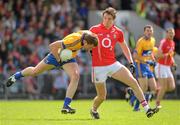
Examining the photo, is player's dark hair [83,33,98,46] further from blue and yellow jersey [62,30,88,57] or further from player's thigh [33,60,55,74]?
player's thigh [33,60,55,74]

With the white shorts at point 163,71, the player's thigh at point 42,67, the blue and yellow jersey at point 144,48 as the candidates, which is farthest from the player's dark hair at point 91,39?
the white shorts at point 163,71

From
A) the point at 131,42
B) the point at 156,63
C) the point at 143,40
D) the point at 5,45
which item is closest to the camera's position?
the point at 143,40

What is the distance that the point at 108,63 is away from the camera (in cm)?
1630

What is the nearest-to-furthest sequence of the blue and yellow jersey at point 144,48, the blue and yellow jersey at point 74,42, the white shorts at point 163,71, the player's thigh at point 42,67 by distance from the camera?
1. the blue and yellow jersey at point 74,42
2. the player's thigh at point 42,67
3. the blue and yellow jersey at point 144,48
4. the white shorts at point 163,71

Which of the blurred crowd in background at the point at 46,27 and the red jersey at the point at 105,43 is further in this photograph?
the blurred crowd in background at the point at 46,27

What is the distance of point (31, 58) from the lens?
30234mm

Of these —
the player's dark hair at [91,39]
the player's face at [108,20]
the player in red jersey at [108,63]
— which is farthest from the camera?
the player's face at [108,20]

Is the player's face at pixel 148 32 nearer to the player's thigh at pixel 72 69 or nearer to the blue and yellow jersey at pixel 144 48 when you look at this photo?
the blue and yellow jersey at pixel 144 48

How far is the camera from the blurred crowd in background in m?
29.9

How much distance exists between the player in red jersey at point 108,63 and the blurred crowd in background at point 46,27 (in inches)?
523

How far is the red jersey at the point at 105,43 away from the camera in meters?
16.4

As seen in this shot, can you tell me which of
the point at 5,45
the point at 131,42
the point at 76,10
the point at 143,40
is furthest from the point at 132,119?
the point at 76,10

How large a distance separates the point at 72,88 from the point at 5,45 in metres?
14.3

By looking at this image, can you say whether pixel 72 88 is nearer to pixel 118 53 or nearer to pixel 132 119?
pixel 132 119
